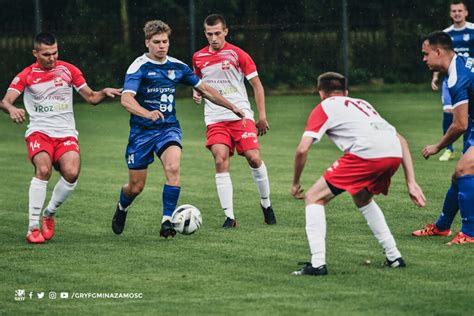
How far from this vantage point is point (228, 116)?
38.4 ft

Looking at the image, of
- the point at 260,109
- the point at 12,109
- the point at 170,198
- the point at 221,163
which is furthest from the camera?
the point at 260,109

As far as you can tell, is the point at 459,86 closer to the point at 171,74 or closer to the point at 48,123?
the point at 171,74

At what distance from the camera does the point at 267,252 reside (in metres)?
9.62

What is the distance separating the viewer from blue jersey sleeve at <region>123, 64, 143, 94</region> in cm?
1052

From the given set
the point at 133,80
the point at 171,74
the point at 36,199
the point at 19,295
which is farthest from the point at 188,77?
the point at 19,295

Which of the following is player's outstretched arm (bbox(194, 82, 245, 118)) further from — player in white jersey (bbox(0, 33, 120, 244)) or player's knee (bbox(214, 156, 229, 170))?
player in white jersey (bbox(0, 33, 120, 244))

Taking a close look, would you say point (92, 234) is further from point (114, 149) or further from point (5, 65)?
point (5, 65)

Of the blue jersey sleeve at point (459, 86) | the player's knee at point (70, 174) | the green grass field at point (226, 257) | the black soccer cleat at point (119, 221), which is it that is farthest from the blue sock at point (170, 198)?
the blue jersey sleeve at point (459, 86)

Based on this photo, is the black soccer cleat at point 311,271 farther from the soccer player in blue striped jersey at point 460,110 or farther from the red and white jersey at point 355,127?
the soccer player in blue striped jersey at point 460,110

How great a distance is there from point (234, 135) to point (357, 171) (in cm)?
345

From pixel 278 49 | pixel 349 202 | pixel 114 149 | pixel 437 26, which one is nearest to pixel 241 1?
pixel 278 49

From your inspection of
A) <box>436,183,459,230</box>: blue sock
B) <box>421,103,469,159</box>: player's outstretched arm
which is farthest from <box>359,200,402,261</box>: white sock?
<box>436,183,459,230</box>: blue sock

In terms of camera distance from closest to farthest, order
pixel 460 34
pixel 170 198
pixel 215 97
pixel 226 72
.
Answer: pixel 170 198 → pixel 215 97 → pixel 226 72 → pixel 460 34

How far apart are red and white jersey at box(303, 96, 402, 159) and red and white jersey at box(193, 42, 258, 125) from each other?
3531mm
